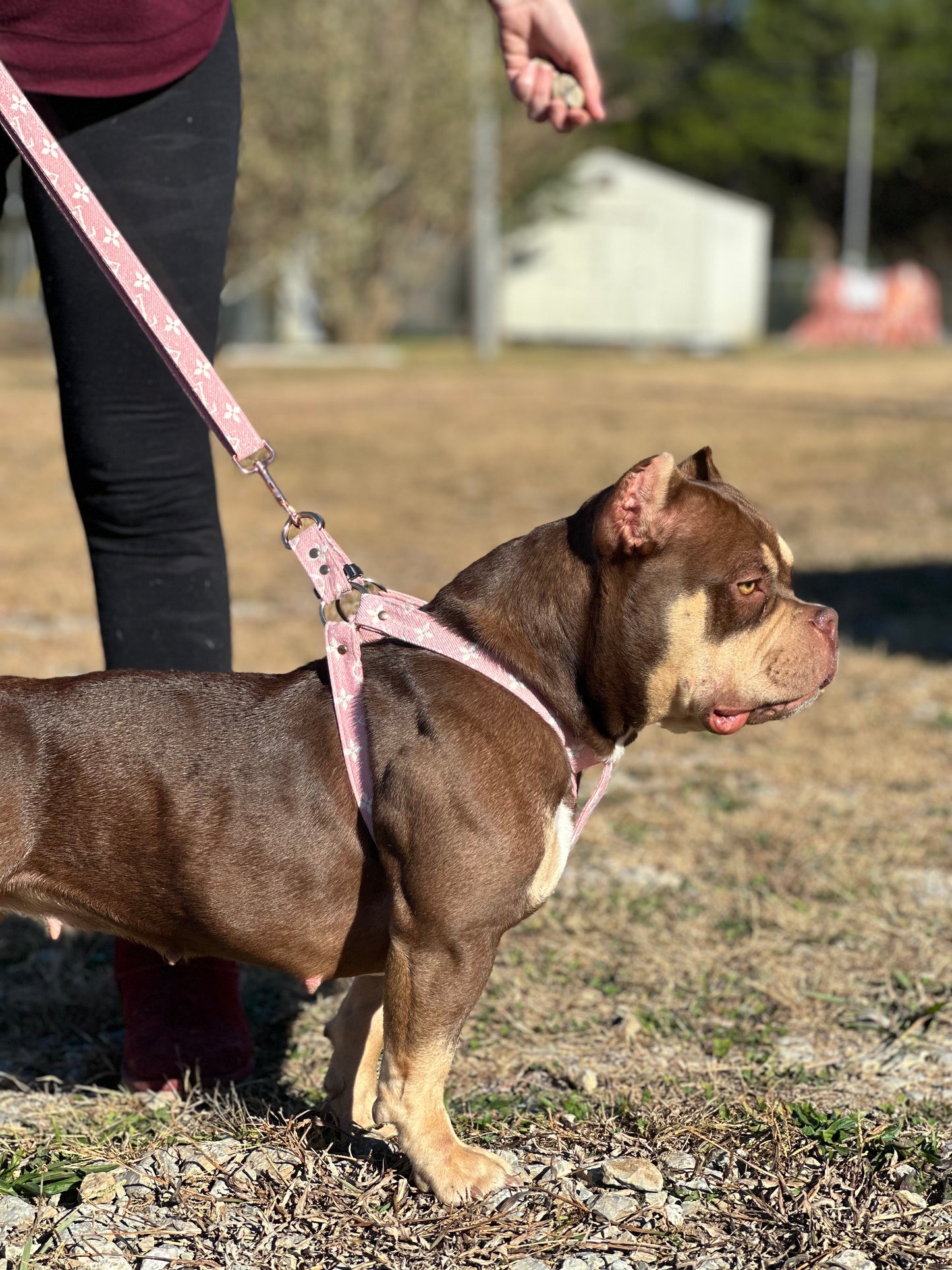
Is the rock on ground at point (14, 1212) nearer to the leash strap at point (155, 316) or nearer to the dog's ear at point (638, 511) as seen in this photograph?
the leash strap at point (155, 316)

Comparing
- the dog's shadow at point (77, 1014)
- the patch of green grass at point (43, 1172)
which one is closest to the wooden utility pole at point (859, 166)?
the dog's shadow at point (77, 1014)

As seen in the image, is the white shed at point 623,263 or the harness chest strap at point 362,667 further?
the white shed at point 623,263

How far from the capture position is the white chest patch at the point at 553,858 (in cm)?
253

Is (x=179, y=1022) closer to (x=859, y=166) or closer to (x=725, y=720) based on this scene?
(x=725, y=720)

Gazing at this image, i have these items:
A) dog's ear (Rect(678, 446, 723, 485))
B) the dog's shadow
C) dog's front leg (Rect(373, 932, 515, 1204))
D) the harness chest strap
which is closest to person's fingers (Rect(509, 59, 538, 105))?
dog's ear (Rect(678, 446, 723, 485))

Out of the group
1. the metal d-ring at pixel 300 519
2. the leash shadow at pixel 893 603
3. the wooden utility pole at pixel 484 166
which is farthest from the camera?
the wooden utility pole at pixel 484 166

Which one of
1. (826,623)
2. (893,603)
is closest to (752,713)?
(826,623)

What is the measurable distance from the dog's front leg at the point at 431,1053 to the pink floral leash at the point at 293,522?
25cm

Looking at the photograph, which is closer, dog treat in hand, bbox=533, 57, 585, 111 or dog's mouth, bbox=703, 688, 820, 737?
dog's mouth, bbox=703, 688, 820, 737

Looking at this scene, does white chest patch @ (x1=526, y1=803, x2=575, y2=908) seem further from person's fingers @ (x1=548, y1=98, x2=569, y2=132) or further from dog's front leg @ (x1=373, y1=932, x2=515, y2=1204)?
person's fingers @ (x1=548, y1=98, x2=569, y2=132)

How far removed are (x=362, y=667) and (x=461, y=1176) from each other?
2.82 ft

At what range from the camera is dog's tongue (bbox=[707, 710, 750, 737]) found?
2594mm

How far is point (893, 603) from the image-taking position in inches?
303

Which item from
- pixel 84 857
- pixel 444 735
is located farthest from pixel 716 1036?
pixel 84 857
